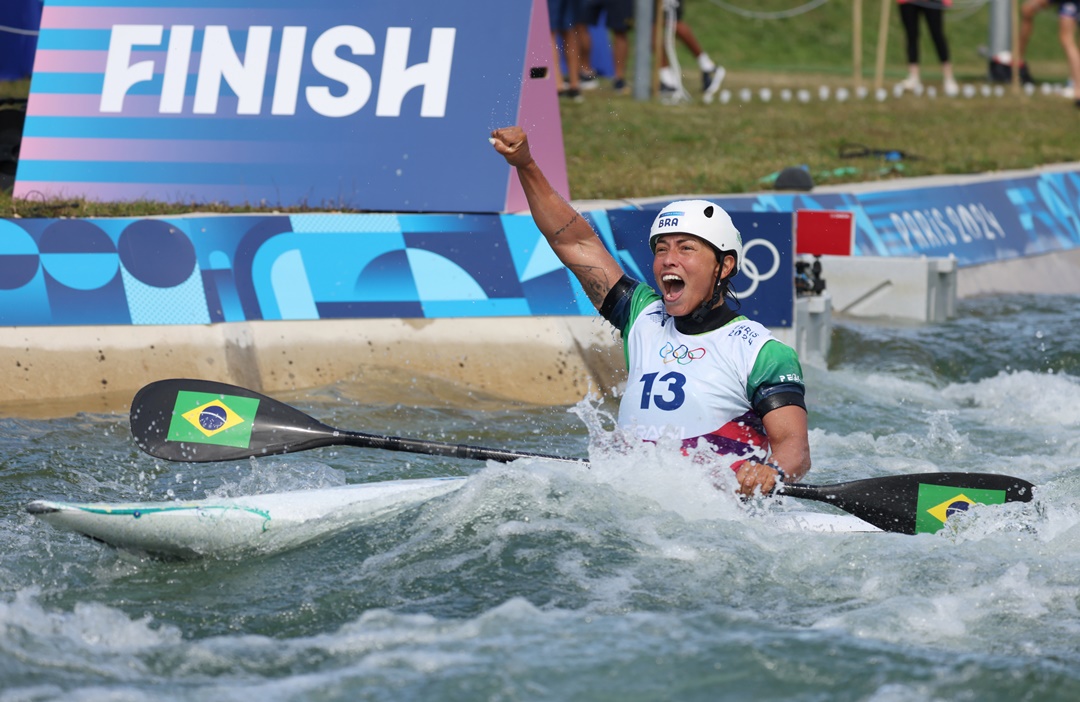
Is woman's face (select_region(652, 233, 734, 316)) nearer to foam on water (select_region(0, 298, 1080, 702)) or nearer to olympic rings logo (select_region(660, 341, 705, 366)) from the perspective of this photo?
olympic rings logo (select_region(660, 341, 705, 366))

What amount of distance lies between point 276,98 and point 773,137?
23.9 ft

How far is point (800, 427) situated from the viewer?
522 centimetres

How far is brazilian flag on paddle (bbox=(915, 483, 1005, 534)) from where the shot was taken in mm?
5582

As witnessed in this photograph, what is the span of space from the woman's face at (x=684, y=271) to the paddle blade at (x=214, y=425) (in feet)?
4.99

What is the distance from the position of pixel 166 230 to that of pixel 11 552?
10.8 feet

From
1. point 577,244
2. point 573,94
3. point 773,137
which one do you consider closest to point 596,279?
point 577,244

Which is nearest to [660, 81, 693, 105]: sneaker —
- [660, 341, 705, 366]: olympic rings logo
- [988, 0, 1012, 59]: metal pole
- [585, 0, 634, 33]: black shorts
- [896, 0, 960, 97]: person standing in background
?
[585, 0, 634, 33]: black shorts

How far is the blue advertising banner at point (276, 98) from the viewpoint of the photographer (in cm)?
911

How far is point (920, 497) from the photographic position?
5586 millimetres

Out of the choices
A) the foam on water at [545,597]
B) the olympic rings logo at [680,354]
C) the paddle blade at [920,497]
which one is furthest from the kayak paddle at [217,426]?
the paddle blade at [920,497]

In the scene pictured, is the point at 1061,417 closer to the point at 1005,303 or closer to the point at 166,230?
the point at 1005,303

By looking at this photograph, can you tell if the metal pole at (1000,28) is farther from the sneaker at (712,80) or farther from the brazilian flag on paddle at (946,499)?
the brazilian flag on paddle at (946,499)

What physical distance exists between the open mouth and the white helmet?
15 cm

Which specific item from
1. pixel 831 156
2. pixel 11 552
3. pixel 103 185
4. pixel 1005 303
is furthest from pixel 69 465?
pixel 831 156
